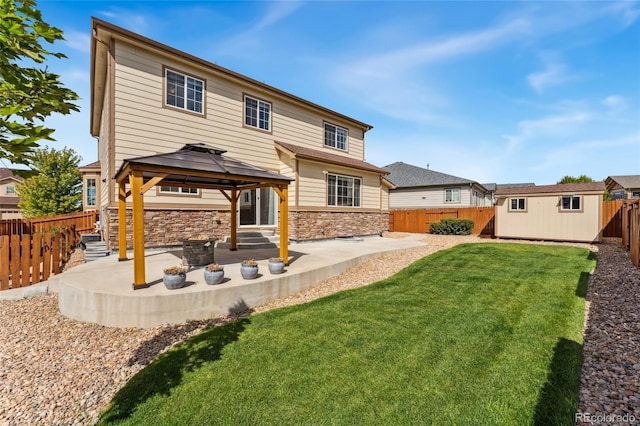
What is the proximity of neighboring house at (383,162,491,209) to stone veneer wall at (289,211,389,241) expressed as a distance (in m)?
9.19

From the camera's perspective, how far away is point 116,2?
8.20m

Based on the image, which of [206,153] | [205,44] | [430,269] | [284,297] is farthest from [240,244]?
[205,44]

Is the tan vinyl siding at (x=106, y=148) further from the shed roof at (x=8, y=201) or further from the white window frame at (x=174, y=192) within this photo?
the shed roof at (x=8, y=201)

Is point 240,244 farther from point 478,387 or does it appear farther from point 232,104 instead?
point 478,387

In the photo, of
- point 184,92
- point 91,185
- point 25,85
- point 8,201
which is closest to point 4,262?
point 184,92

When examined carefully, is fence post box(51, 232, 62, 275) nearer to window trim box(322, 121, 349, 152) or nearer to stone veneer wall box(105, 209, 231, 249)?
stone veneer wall box(105, 209, 231, 249)

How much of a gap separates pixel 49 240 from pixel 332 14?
11.2m

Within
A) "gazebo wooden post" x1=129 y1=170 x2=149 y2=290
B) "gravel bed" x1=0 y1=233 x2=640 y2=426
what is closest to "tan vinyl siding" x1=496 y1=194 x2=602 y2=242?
"gravel bed" x1=0 y1=233 x2=640 y2=426

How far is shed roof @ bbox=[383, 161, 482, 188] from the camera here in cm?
2591

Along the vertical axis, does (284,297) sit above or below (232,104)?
below

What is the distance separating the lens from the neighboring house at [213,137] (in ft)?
30.0

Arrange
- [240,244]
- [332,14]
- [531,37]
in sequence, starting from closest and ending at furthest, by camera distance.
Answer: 1. [531,37]
2. [332,14]
3. [240,244]

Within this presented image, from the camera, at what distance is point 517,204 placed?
15.4 metres

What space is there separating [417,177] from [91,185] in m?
26.1
